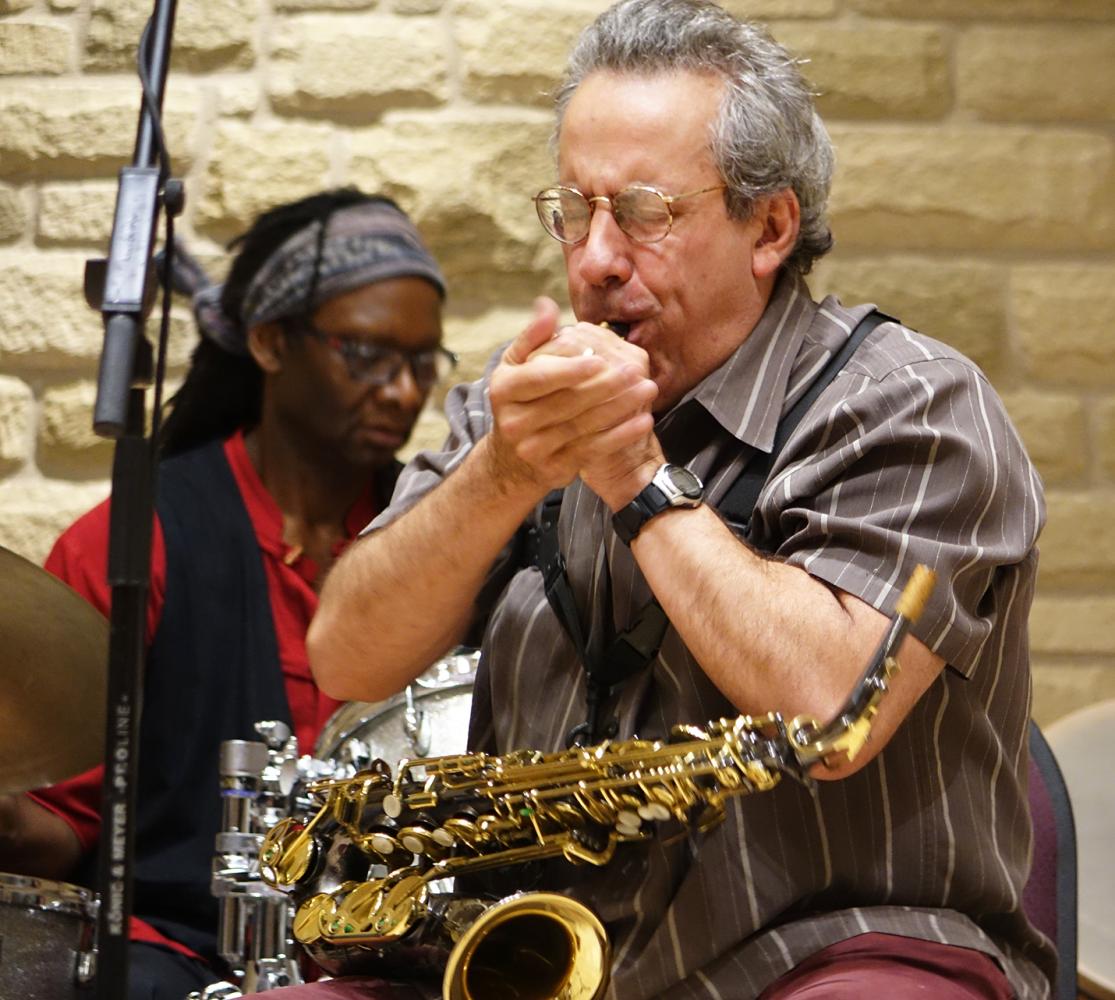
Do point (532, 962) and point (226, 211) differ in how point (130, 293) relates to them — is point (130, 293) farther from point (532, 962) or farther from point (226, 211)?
point (226, 211)

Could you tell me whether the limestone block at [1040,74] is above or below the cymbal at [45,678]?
above

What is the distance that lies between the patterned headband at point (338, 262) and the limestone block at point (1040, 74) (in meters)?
1.07

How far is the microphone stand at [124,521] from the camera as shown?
1.23 m

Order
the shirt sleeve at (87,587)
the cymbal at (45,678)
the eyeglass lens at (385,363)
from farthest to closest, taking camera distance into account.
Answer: the eyeglass lens at (385,363) → the shirt sleeve at (87,587) → the cymbal at (45,678)

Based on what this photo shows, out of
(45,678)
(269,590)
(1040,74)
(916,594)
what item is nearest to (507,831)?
(916,594)

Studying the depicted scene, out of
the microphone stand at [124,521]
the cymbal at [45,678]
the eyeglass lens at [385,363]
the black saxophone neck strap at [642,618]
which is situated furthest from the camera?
the eyeglass lens at [385,363]

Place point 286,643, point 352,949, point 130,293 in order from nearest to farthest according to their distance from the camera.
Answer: point 130,293 → point 352,949 → point 286,643

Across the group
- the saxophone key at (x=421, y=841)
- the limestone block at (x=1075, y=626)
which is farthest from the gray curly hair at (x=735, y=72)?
the limestone block at (x=1075, y=626)

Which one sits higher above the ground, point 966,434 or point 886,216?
point 886,216

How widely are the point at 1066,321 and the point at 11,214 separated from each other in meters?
2.00

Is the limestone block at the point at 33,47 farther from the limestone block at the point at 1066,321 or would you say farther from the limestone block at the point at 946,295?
the limestone block at the point at 1066,321

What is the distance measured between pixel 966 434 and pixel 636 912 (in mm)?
558

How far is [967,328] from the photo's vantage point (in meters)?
2.87

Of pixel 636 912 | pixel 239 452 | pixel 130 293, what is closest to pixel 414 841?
pixel 636 912
